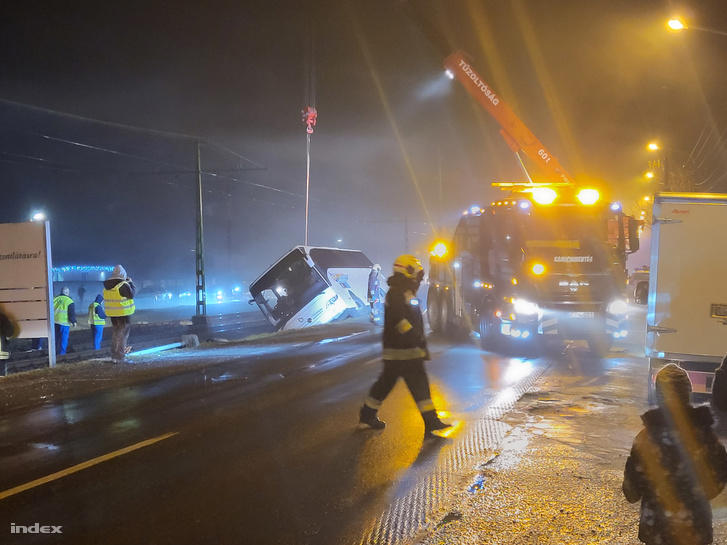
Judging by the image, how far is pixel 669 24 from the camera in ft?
40.8

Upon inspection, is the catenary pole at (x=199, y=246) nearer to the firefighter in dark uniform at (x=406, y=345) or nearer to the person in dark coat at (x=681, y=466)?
the firefighter in dark uniform at (x=406, y=345)

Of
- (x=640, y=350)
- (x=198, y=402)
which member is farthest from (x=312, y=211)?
(x=198, y=402)

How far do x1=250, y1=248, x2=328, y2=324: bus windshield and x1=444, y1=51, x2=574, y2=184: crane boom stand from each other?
7609mm

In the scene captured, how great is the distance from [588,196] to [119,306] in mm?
9521

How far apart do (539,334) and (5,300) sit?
10.1m

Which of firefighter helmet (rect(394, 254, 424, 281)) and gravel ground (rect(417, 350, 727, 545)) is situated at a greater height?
firefighter helmet (rect(394, 254, 424, 281))

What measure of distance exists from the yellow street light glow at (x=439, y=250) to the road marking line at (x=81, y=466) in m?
11.8

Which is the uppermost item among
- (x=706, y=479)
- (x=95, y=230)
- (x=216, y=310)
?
(x=95, y=230)

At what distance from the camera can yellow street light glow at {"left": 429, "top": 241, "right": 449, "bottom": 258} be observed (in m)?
17.7

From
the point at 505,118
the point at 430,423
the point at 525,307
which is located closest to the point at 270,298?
the point at 505,118

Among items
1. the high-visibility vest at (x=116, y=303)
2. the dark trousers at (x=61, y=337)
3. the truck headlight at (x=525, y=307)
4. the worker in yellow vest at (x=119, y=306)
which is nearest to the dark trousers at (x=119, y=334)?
the worker in yellow vest at (x=119, y=306)

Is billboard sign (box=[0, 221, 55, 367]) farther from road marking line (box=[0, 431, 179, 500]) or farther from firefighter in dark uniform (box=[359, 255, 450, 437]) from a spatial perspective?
firefighter in dark uniform (box=[359, 255, 450, 437])

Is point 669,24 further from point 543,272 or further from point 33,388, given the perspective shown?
point 33,388

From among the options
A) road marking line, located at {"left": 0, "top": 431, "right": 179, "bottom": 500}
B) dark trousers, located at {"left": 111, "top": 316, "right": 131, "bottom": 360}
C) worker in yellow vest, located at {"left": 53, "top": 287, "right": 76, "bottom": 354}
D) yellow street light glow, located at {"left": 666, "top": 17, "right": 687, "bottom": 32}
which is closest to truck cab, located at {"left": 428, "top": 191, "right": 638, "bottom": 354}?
yellow street light glow, located at {"left": 666, "top": 17, "right": 687, "bottom": 32}
